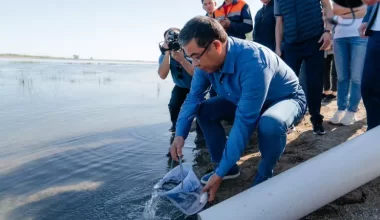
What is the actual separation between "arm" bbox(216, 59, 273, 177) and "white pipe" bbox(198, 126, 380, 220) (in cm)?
21

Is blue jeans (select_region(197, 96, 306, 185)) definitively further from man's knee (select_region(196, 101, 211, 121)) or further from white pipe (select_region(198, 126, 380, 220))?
white pipe (select_region(198, 126, 380, 220))

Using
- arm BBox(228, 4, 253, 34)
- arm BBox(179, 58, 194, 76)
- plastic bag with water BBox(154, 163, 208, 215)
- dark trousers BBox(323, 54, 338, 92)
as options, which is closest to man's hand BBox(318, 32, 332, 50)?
arm BBox(228, 4, 253, 34)

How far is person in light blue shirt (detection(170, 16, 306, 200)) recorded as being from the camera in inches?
70.4

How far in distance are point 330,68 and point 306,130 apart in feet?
7.73

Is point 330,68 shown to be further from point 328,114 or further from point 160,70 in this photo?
point 160,70

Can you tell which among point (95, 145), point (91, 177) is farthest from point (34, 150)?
point (91, 177)

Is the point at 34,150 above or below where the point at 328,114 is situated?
below

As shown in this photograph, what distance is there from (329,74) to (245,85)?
Answer: 143 inches

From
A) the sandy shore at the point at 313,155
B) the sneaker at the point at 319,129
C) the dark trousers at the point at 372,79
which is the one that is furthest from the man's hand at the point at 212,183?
the sneaker at the point at 319,129

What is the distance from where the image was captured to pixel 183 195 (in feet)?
7.01

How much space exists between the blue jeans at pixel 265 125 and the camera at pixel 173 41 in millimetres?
1152

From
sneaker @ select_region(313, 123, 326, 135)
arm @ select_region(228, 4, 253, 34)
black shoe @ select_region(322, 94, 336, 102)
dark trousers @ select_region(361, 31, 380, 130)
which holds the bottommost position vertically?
black shoe @ select_region(322, 94, 336, 102)

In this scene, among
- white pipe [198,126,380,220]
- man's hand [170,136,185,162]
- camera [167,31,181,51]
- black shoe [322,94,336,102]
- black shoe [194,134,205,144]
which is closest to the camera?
white pipe [198,126,380,220]

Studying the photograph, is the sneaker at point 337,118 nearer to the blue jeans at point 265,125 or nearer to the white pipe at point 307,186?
the blue jeans at point 265,125
